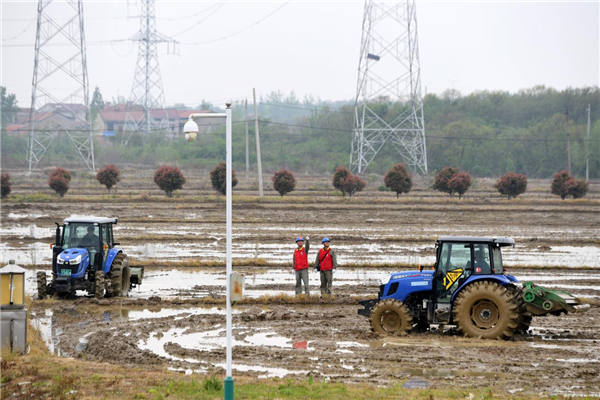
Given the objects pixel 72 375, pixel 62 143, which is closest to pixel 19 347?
pixel 72 375

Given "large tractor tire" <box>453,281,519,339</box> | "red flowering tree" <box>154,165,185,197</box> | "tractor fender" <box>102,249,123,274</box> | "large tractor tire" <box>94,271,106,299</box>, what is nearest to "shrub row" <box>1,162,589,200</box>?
"red flowering tree" <box>154,165,185,197</box>

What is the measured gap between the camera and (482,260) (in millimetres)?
15484

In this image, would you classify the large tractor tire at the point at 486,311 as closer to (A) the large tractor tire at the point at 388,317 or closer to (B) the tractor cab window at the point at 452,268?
(B) the tractor cab window at the point at 452,268

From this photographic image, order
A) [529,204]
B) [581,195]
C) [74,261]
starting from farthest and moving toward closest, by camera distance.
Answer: [581,195] < [529,204] < [74,261]

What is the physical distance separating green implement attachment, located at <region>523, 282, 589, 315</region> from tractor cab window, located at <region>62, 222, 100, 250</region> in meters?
11.2

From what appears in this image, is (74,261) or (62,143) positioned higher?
(62,143)

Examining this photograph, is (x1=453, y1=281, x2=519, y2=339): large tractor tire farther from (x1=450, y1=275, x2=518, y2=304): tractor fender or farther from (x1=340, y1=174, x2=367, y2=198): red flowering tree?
(x1=340, y1=174, x2=367, y2=198): red flowering tree

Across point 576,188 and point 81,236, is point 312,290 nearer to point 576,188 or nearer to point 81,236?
point 81,236

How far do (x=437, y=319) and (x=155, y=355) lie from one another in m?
5.60

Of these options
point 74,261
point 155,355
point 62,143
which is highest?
point 62,143

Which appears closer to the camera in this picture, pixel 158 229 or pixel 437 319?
pixel 437 319

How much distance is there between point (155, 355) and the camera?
13.9 metres

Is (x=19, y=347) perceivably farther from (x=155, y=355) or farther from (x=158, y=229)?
(x=158, y=229)

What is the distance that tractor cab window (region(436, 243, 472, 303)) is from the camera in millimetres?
15484
